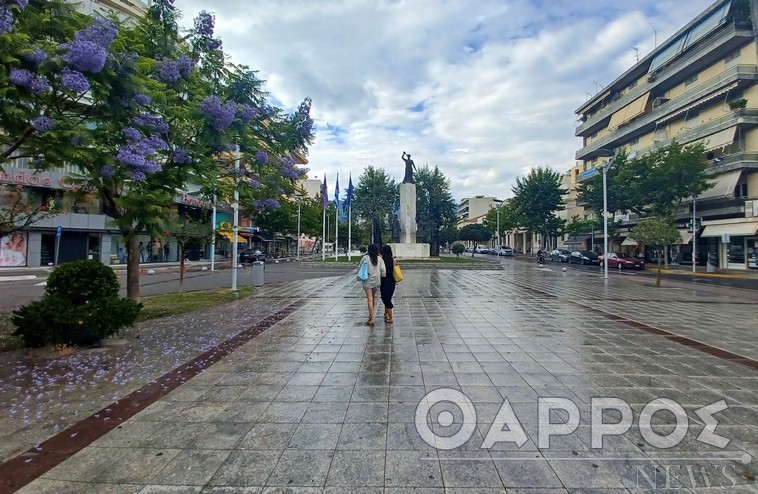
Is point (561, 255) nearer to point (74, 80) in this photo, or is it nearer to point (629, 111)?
point (629, 111)

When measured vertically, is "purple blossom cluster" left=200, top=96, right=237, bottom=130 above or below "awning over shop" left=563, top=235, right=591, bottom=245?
above

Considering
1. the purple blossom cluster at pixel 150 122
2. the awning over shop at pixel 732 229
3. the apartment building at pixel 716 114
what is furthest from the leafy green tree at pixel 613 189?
the purple blossom cluster at pixel 150 122

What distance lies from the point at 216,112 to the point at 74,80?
6.81ft

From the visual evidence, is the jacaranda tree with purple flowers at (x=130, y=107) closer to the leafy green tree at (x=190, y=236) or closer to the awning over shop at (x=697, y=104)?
the leafy green tree at (x=190, y=236)

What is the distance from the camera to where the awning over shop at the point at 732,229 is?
27875 mm

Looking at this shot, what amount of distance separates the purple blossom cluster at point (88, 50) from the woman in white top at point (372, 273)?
5217 millimetres

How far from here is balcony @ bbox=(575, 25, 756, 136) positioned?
97.3 ft

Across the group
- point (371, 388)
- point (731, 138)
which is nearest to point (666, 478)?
point (371, 388)

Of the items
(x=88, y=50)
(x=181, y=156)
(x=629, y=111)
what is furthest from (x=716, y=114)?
(x=88, y=50)

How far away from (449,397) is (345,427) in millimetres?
1269

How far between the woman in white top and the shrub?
14.2 ft

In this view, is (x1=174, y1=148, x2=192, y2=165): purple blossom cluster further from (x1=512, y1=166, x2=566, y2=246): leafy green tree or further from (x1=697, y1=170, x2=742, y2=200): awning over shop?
(x1=512, y1=166, x2=566, y2=246): leafy green tree

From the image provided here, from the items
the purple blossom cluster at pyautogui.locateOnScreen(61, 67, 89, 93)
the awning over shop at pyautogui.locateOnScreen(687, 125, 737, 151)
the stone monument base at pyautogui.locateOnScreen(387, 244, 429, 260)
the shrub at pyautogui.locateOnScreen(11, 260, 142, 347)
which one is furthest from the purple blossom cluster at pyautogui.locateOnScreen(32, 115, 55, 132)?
the awning over shop at pyautogui.locateOnScreen(687, 125, 737, 151)

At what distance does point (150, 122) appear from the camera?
5.60 metres
